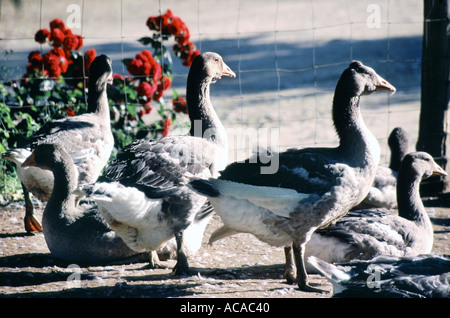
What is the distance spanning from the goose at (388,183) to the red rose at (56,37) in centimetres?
376

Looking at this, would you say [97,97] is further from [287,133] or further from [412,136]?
[412,136]

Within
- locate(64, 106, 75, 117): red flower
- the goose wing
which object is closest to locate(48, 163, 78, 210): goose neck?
the goose wing

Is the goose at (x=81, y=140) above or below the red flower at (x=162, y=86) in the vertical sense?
below

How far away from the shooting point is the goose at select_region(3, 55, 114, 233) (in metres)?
6.02

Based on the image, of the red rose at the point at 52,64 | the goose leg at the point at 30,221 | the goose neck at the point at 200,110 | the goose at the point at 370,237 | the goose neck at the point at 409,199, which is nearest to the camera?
the goose at the point at 370,237

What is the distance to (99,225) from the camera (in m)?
5.31

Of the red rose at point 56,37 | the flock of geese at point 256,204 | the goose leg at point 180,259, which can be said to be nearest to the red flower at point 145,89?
the red rose at point 56,37

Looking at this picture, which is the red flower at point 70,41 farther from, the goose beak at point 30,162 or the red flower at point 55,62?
the goose beak at point 30,162

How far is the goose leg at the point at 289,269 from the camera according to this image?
4965 mm

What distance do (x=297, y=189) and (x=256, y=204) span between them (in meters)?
0.32

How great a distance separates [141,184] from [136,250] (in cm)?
57

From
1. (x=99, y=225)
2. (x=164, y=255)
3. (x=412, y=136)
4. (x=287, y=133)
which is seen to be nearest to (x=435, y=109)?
(x=412, y=136)

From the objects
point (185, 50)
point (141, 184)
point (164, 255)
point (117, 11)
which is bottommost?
point (164, 255)

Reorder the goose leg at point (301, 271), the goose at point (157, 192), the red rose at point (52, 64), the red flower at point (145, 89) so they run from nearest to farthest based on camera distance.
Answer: the goose leg at point (301, 271), the goose at point (157, 192), the red rose at point (52, 64), the red flower at point (145, 89)
